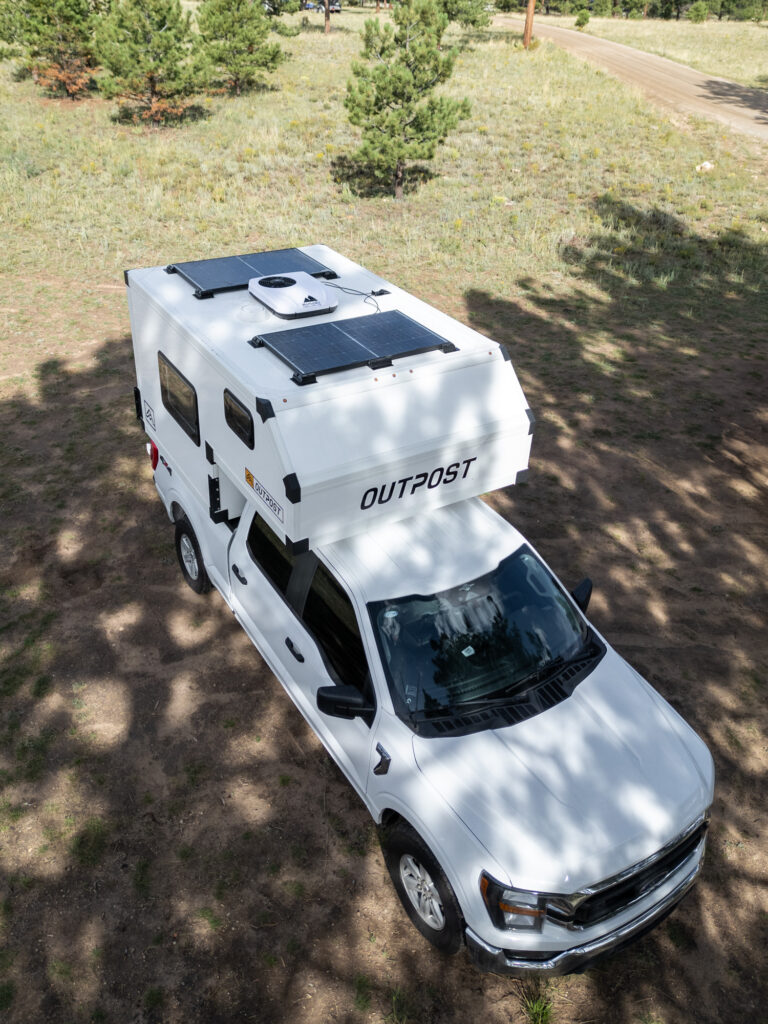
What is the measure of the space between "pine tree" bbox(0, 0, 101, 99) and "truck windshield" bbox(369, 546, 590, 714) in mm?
29742


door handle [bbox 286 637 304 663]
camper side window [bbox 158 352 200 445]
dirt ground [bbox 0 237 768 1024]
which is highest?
camper side window [bbox 158 352 200 445]

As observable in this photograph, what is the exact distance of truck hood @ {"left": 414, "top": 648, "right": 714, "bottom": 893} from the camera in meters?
4.03

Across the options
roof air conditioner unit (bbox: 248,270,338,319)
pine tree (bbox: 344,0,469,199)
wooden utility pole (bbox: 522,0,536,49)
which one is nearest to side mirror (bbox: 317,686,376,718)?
roof air conditioner unit (bbox: 248,270,338,319)

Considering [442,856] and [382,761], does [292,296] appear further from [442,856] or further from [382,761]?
[442,856]

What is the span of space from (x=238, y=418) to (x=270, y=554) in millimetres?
1146

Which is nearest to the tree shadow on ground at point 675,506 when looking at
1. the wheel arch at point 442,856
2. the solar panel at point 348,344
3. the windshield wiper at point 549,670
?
the wheel arch at point 442,856

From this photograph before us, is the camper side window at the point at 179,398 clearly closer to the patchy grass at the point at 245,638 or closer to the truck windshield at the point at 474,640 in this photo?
the patchy grass at the point at 245,638

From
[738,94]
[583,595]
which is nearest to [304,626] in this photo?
[583,595]

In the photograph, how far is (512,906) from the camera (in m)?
3.97

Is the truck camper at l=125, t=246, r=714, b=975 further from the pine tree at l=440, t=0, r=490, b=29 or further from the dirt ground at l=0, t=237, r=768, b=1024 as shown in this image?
the pine tree at l=440, t=0, r=490, b=29

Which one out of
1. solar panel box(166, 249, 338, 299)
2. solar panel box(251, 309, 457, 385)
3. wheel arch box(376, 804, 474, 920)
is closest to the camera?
wheel arch box(376, 804, 474, 920)

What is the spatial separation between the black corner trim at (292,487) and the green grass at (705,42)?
4123cm

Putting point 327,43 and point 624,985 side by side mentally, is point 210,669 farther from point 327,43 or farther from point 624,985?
point 327,43

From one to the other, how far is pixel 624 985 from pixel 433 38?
2132cm
